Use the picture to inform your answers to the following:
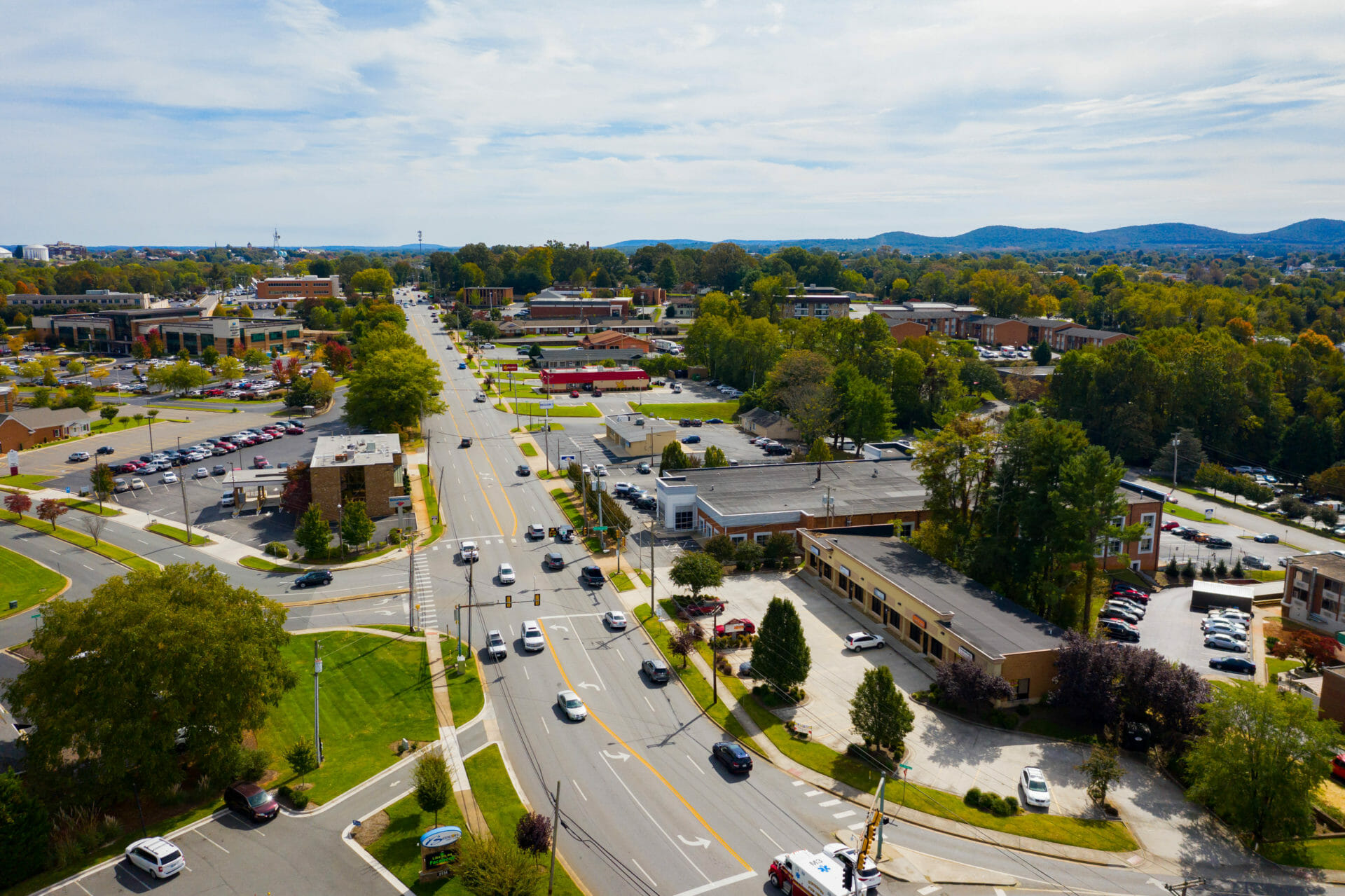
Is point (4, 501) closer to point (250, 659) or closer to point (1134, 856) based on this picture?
point (250, 659)

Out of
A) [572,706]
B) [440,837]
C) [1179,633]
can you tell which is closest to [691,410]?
[1179,633]

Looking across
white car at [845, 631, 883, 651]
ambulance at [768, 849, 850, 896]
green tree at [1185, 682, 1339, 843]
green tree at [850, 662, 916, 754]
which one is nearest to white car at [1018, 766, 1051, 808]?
green tree at [850, 662, 916, 754]

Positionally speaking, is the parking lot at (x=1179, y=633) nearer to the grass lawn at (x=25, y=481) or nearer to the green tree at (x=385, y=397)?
the green tree at (x=385, y=397)

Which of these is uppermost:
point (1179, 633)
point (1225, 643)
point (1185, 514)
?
point (1225, 643)

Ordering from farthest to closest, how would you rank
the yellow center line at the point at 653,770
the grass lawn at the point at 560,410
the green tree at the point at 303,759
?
the grass lawn at the point at 560,410
the green tree at the point at 303,759
the yellow center line at the point at 653,770

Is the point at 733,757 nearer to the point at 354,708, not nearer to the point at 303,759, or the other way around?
the point at 303,759

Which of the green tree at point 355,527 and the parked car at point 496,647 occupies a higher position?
the green tree at point 355,527

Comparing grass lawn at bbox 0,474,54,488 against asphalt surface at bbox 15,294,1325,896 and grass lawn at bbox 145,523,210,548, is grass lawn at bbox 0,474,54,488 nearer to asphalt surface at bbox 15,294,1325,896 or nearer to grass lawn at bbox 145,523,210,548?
grass lawn at bbox 145,523,210,548

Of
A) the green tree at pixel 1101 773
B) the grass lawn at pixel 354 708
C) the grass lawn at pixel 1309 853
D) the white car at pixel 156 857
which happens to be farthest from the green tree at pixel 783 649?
the white car at pixel 156 857
